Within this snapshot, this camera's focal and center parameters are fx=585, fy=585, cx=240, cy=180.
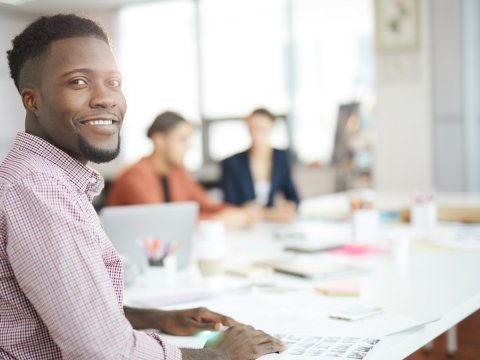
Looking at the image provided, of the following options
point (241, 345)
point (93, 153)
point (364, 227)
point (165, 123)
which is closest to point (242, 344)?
point (241, 345)

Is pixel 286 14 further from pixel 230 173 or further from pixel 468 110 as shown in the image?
pixel 230 173

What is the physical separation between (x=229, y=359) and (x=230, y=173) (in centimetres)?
283

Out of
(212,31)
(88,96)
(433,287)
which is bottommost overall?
(433,287)

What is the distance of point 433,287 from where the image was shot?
1.62 m

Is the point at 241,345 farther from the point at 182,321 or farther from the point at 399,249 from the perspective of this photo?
the point at 399,249

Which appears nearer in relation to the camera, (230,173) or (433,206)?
(433,206)

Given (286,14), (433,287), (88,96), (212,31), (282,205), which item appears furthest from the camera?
(212,31)

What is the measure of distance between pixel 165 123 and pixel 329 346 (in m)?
2.13

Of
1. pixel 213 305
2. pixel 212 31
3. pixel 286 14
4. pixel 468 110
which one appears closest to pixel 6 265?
pixel 213 305

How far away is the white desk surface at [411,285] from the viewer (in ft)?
4.21

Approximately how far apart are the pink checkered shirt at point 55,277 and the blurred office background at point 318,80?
3451mm

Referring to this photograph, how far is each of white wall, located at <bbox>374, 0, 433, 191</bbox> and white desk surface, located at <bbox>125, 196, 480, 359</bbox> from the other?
3149mm

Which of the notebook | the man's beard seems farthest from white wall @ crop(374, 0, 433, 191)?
the man's beard

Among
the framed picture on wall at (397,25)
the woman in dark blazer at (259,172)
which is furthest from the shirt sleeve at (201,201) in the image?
the framed picture on wall at (397,25)
